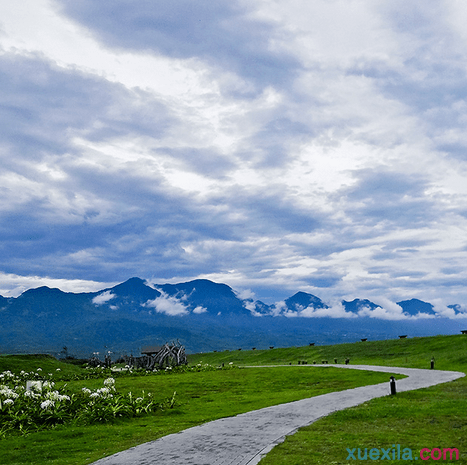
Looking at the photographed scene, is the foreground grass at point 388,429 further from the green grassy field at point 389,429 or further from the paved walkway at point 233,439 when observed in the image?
the paved walkway at point 233,439

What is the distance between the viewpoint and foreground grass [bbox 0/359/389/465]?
1672 centimetres

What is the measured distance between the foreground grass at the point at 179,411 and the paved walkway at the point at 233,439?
47.0 inches

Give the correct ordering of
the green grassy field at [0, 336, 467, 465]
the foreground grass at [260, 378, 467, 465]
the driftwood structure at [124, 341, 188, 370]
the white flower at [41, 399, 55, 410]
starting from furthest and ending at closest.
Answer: the driftwood structure at [124, 341, 188, 370] < the white flower at [41, 399, 55, 410] < the green grassy field at [0, 336, 467, 465] < the foreground grass at [260, 378, 467, 465]

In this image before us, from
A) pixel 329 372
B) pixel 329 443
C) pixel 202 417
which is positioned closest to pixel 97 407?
pixel 202 417

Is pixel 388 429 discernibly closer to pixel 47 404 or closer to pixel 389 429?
pixel 389 429

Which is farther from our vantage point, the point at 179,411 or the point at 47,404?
the point at 179,411

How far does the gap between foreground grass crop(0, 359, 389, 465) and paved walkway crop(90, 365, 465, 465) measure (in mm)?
1193

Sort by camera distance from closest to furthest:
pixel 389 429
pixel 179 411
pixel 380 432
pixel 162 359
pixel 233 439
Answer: pixel 233 439 < pixel 380 432 < pixel 389 429 < pixel 179 411 < pixel 162 359

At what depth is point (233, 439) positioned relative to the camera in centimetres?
1675

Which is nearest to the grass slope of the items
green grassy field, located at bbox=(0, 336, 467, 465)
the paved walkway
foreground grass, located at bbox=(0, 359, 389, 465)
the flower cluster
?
foreground grass, located at bbox=(0, 359, 389, 465)

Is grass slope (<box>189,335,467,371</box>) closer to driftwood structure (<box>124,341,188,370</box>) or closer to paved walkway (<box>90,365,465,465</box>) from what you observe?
driftwood structure (<box>124,341,188,370</box>)

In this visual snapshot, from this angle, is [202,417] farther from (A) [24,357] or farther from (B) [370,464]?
(A) [24,357]

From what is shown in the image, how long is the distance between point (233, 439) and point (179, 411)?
1095cm

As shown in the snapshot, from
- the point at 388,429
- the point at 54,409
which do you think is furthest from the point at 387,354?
the point at 54,409
